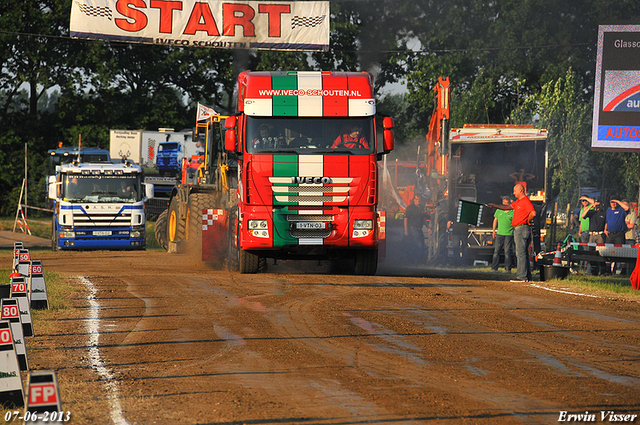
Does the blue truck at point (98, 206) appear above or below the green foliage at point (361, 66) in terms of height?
below

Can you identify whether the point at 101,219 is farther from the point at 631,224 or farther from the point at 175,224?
the point at 631,224

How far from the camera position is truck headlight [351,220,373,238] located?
47.1 feet

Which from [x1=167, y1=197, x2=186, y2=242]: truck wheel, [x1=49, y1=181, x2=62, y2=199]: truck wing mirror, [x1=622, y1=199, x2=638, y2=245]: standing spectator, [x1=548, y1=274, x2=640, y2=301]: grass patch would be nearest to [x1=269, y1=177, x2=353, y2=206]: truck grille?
[x1=548, y1=274, x2=640, y2=301]: grass patch

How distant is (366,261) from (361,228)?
1.48 m

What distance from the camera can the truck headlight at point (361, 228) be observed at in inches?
565

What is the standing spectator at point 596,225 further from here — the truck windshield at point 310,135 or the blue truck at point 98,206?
the blue truck at point 98,206

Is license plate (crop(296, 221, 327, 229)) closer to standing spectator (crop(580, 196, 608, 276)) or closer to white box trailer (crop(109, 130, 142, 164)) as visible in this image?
standing spectator (crop(580, 196, 608, 276))

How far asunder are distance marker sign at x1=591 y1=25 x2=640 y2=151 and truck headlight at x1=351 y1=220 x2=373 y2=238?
9625 millimetres

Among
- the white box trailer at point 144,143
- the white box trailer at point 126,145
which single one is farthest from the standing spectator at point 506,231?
the white box trailer at point 126,145

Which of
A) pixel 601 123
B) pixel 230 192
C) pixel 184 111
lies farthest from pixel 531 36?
pixel 230 192

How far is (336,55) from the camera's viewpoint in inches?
1919

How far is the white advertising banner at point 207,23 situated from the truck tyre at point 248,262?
12650mm

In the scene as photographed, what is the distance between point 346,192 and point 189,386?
26.1ft

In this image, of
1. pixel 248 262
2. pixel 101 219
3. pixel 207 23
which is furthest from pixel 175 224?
pixel 248 262
